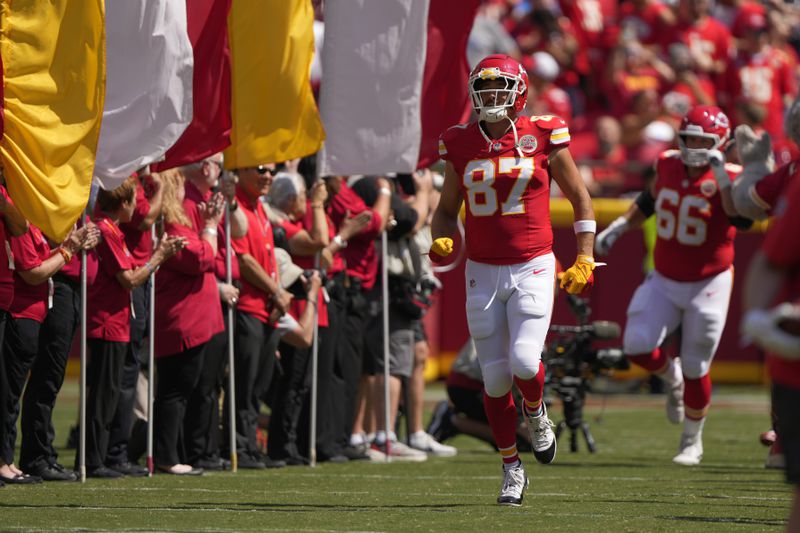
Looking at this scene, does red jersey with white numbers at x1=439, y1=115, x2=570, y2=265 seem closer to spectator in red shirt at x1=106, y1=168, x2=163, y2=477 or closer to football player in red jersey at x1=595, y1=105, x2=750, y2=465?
spectator in red shirt at x1=106, y1=168, x2=163, y2=477

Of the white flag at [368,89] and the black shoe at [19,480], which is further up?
the white flag at [368,89]

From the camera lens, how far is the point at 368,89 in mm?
11141

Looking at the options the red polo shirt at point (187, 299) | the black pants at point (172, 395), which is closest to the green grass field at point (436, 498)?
the black pants at point (172, 395)

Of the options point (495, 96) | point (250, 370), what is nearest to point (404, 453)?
→ point (250, 370)

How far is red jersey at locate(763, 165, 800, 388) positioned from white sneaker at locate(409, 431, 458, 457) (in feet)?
23.9

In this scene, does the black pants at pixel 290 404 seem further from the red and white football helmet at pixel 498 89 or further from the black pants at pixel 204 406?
the red and white football helmet at pixel 498 89

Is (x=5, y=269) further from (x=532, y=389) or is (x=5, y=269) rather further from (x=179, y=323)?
(x=532, y=389)

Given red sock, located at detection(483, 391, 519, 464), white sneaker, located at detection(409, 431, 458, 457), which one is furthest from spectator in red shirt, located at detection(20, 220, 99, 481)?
white sneaker, located at detection(409, 431, 458, 457)

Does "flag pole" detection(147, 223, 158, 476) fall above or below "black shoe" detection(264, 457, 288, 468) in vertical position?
above

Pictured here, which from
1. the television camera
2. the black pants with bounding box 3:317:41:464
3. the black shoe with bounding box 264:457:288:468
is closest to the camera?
the black pants with bounding box 3:317:41:464

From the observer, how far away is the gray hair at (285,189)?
1134cm

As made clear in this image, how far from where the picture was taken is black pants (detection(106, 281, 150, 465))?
9.78 m

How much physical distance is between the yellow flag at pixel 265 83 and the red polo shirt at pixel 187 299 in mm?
723

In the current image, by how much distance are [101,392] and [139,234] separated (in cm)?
98
